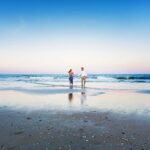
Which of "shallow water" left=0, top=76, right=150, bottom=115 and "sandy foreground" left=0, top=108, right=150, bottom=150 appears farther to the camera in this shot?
"shallow water" left=0, top=76, right=150, bottom=115

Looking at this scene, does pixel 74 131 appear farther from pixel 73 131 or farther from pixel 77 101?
pixel 77 101

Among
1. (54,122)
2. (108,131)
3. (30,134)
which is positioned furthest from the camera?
(54,122)

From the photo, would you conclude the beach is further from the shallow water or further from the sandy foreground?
the shallow water

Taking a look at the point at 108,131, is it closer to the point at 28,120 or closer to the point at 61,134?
the point at 61,134

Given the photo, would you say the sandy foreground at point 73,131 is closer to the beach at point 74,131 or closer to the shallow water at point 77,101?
the beach at point 74,131

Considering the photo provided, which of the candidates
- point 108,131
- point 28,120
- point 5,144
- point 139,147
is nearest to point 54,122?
point 28,120

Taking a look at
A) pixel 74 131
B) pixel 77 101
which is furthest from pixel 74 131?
pixel 77 101

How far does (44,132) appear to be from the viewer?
706cm

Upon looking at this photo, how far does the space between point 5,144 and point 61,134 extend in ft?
5.50

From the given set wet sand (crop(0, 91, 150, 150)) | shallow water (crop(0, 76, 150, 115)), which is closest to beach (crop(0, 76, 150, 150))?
wet sand (crop(0, 91, 150, 150))

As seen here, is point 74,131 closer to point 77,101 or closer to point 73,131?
point 73,131

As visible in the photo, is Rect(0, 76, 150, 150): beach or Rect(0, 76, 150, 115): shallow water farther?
Rect(0, 76, 150, 115): shallow water

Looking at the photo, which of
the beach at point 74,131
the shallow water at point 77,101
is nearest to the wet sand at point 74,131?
the beach at point 74,131

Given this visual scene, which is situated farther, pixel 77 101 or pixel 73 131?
pixel 77 101
